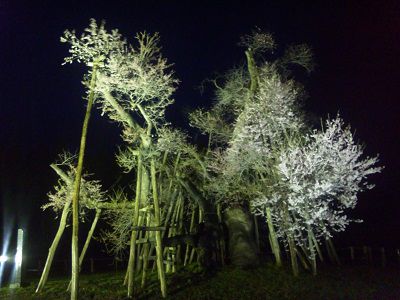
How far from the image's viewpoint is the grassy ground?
1256 cm

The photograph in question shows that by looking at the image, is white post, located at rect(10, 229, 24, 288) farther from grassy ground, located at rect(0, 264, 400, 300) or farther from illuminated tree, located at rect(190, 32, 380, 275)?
illuminated tree, located at rect(190, 32, 380, 275)

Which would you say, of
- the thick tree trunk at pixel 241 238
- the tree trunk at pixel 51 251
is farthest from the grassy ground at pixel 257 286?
the thick tree trunk at pixel 241 238

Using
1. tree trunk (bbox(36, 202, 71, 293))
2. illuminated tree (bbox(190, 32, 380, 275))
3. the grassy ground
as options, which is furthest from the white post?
illuminated tree (bbox(190, 32, 380, 275))

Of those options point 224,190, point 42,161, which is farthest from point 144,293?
point 42,161

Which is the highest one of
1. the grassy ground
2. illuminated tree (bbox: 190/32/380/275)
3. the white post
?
illuminated tree (bbox: 190/32/380/275)

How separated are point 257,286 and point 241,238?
16.8ft

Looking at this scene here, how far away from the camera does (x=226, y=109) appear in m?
21.6

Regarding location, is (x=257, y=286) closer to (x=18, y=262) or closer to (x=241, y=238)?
(x=241, y=238)

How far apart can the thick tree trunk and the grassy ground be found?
2.74 feet

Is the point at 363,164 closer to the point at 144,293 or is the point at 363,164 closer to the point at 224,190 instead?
the point at 224,190

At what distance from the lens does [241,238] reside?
18.8 meters

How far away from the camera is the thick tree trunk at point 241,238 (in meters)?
18.2

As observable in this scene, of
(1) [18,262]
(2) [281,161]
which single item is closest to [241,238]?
(2) [281,161]

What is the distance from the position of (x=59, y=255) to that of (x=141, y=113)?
20.9 m
